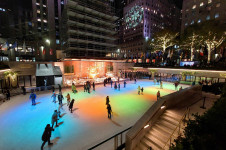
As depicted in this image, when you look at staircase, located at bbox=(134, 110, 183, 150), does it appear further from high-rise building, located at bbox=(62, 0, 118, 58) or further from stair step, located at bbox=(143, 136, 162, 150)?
high-rise building, located at bbox=(62, 0, 118, 58)

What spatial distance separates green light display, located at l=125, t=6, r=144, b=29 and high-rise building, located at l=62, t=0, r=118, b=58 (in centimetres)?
2735

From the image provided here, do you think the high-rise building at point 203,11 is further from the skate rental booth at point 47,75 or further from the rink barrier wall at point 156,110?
the skate rental booth at point 47,75

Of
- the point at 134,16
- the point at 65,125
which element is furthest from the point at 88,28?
the point at 134,16

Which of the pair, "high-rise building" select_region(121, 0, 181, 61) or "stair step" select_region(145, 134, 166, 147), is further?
"high-rise building" select_region(121, 0, 181, 61)

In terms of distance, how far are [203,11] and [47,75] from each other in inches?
2322

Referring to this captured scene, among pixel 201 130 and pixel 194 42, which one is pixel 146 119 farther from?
pixel 194 42

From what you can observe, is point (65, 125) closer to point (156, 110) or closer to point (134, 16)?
point (156, 110)

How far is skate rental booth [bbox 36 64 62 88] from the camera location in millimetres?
18469

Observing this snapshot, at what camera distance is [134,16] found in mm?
65250

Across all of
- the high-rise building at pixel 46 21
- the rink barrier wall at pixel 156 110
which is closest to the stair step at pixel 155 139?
the rink barrier wall at pixel 156 110

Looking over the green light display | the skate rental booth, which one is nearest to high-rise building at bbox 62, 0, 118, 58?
the skate rental booth

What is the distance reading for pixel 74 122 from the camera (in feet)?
26.1

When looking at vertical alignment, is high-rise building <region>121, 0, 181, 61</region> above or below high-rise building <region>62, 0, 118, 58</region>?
above

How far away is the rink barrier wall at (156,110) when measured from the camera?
525 centimetres
